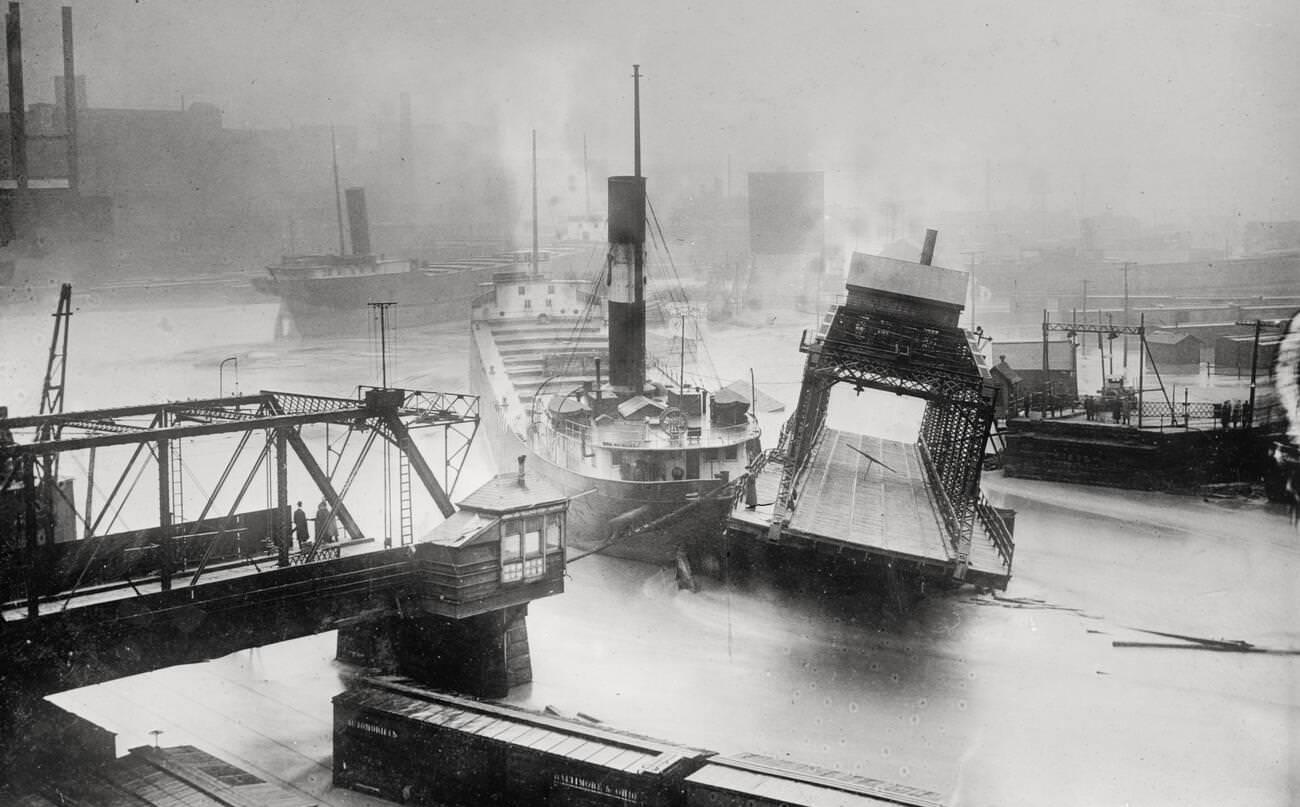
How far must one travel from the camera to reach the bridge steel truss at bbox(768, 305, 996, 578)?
22.5 m

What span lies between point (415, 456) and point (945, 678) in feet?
35.0

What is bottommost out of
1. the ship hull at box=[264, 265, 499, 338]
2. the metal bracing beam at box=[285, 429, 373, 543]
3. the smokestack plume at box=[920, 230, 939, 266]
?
the metal bracing beam at box=[285, 429, 373, 543]

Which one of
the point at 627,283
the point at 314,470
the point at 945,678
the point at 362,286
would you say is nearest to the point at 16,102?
the point at 314,470

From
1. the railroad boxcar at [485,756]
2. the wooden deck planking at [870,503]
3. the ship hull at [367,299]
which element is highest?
the ship hull at [367,299]

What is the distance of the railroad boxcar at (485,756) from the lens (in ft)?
42.7

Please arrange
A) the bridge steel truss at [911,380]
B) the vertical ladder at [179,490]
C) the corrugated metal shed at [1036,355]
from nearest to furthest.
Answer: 1. the vertical ladder at [179,490]
2. the bridge steel truss at [911,380]
3. the corrugated metal shed at [1036,355]

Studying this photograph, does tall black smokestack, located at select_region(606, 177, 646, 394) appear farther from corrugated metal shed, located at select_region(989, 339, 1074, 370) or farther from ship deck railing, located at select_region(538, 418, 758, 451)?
corrugated metal shed, located at select_region(989, 339, 1074, 370)

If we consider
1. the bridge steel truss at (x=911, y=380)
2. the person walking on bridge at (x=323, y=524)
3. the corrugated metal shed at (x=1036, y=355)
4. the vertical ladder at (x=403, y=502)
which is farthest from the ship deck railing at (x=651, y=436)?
the corrugated metal shed at (x=1036, y=355)

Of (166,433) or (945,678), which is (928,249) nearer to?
(945,678)

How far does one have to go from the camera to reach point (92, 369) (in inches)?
1805

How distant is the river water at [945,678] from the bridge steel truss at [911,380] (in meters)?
2.40

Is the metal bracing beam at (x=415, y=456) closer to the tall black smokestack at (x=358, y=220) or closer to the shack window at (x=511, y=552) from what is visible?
the shack window at (x=511, y=552)

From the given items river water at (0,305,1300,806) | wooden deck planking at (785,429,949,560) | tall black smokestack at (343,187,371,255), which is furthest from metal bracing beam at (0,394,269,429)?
tall black smokestack at (343,187,371,255)

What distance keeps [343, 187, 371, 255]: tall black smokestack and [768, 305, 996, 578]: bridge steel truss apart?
3574 cm
